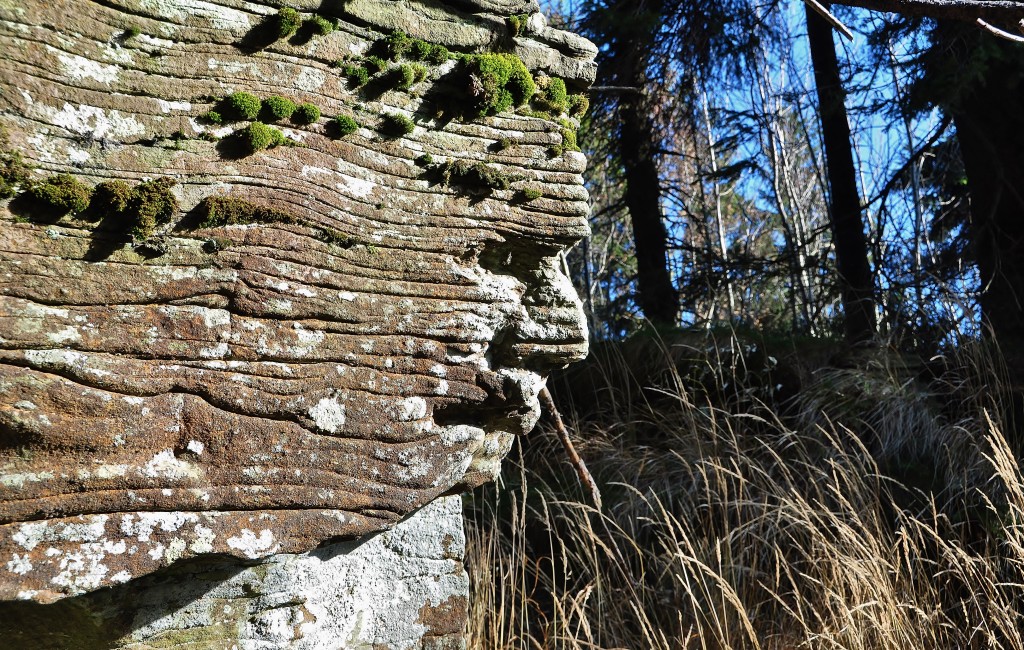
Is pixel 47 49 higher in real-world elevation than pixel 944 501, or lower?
higher

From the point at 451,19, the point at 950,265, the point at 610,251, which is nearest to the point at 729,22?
the point at 950,265

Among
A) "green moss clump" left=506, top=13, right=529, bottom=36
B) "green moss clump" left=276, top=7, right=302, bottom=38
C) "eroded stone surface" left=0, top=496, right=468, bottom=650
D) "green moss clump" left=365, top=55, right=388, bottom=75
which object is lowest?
"eroded stone surface" left=0, top=496, right=468, bottom=650

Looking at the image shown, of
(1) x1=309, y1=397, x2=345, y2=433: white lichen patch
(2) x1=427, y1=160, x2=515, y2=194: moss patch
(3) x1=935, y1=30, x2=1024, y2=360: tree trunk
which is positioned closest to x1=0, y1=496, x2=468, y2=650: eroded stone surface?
(1) x1=309, y1=397, x2=345, y2=433: white lichen patch

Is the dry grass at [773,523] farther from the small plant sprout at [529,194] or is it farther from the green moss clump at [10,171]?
the green moss clump at [10,171]

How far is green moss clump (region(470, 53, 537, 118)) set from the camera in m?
1.91

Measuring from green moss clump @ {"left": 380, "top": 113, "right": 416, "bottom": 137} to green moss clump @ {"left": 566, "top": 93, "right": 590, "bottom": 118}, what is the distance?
0.49 metres

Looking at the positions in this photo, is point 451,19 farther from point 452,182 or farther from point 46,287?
point 46,287

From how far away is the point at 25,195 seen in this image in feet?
4.75

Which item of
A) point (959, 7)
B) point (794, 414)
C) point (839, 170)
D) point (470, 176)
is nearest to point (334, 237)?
point (470, 176)

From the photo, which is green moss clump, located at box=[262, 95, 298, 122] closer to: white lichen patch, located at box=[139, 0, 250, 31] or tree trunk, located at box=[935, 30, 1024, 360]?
white lichen patch, located at box=[139, 0, 250, 31]

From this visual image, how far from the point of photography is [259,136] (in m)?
1.68

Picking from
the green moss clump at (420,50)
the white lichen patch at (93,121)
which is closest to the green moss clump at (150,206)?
the white lichen patch at (93,121)

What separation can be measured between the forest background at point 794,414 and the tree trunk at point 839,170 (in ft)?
0.07

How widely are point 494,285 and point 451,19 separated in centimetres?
66
